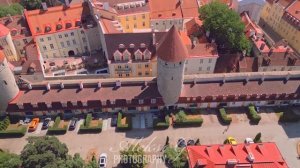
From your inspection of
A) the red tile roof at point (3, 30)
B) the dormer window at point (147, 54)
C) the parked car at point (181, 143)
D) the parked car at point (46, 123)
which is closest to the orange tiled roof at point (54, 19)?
the red tile roof at point (3, 30)

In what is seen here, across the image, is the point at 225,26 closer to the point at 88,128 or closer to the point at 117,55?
the point at 117,55

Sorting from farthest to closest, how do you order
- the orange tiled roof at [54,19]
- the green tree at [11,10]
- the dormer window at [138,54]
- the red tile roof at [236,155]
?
the green tree at [11,10] → the orange tiled roof at [54,19] → the dormer window at [138,54] → the red tile roof at [236,155]

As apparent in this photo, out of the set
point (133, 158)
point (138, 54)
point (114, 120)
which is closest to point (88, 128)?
point (114, 120)

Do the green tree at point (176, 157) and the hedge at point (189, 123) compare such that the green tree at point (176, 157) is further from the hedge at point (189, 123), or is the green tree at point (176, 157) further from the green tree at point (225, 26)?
the green tree at point (225, 26)

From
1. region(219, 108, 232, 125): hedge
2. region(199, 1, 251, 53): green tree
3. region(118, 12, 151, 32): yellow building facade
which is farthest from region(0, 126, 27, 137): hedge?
region(199, 1, 251, 53): green tree

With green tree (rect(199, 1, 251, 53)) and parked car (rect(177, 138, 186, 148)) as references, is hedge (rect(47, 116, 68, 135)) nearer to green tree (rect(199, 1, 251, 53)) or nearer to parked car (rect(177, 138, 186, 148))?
parked car (rect(177, 138, 186, 148))

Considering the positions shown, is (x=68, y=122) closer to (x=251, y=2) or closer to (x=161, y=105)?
(x=161, y=105)
